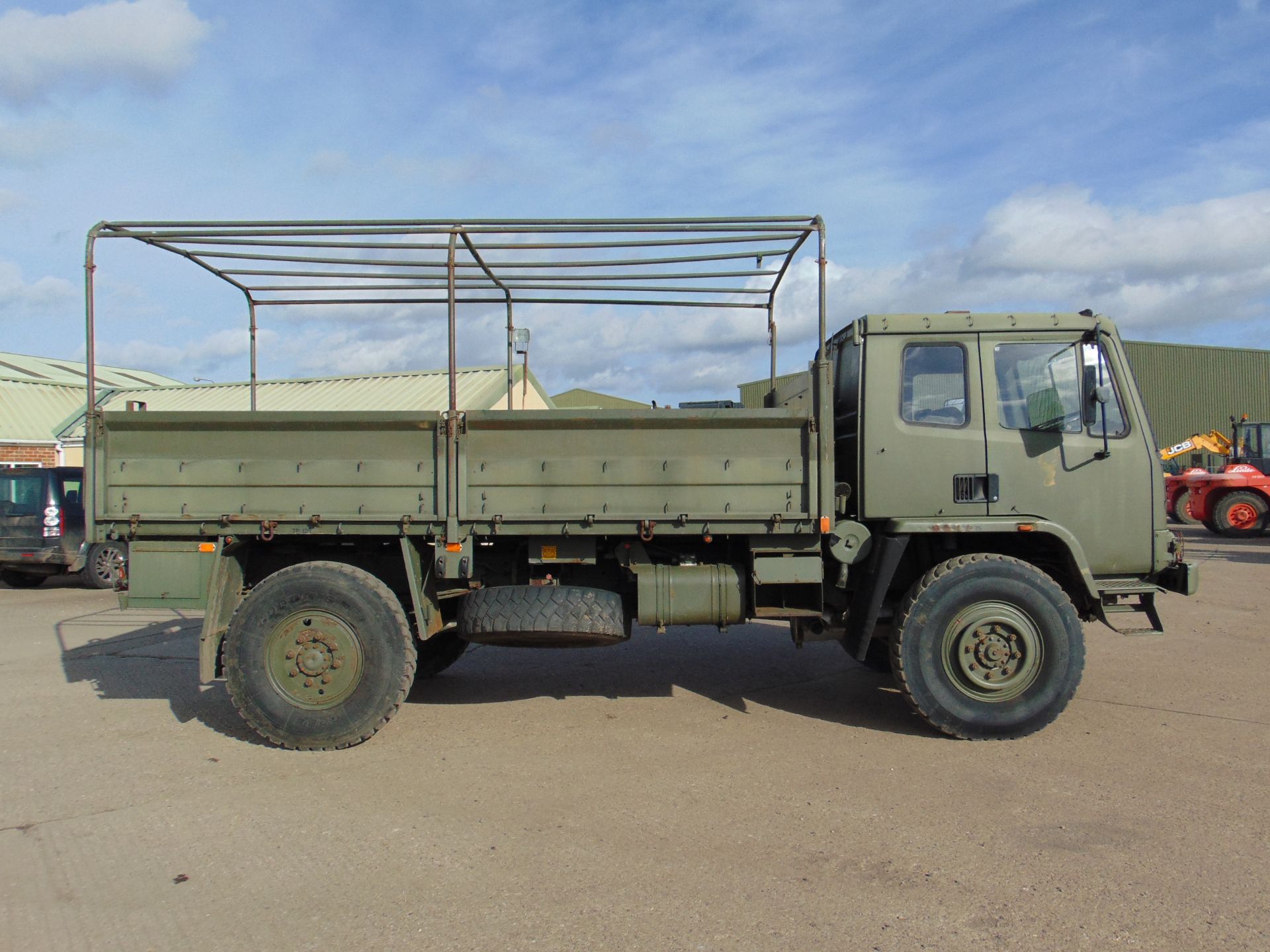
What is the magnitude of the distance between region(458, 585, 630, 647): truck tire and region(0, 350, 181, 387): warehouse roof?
2414 centimetres

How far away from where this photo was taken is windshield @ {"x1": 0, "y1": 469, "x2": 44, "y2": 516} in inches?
487

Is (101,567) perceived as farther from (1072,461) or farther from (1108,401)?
(1108,401)

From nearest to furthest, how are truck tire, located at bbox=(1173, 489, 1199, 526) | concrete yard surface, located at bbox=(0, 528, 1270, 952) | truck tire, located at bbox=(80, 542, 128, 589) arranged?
concrete yard surface, located at bbox=(0, 528, 1270, 952) → truck tire, located at bbox=(80, 542, 128, 589) → truck tire, located at bbox=(1173, 489, 1199, 526)

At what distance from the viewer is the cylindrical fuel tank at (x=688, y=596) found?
5.36 meters

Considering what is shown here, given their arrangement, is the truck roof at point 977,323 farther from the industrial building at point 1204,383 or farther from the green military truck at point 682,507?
the industrial building at point 1204,383

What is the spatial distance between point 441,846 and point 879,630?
293 cm

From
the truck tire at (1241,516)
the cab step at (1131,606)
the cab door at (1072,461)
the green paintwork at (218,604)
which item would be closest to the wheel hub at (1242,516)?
the truck tire at (1241,516)

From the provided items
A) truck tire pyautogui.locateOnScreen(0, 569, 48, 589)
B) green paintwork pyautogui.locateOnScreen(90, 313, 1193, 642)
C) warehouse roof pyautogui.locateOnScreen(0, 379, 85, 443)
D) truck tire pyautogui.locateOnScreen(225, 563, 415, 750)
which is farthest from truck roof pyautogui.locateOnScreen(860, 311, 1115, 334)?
warehouse roof pyautogui.locateOnScreen(0, 379, 85, 443)

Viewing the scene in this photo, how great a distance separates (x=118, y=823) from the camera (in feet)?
13.4

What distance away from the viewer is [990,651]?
16.6ft

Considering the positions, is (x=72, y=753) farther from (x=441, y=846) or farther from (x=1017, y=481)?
(x=1017, y=481)

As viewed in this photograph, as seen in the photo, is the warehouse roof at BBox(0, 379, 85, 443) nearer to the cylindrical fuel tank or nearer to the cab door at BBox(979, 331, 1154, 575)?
the cylindrical fuel tank

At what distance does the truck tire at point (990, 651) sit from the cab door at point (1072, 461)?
431 mm

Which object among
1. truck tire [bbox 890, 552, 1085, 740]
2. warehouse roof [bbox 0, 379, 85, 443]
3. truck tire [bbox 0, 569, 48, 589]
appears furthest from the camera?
warehouse roof [bbox 0, 379, 85, 443]
